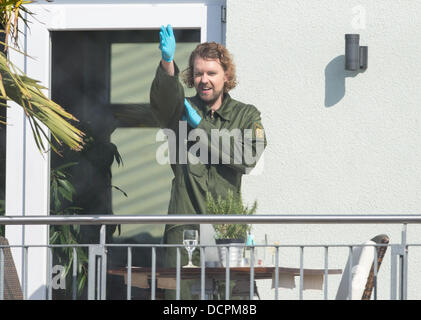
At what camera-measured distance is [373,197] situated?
628cm

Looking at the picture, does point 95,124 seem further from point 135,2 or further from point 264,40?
point 264,40

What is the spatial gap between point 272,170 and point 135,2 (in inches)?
60.6

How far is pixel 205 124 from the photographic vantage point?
6371mm

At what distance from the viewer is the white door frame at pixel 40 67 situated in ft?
21.2

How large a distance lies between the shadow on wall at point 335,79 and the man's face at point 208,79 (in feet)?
2.34

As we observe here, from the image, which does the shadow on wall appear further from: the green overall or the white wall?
the green overall

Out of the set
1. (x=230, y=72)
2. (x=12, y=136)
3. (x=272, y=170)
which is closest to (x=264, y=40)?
(x=230, y=72)

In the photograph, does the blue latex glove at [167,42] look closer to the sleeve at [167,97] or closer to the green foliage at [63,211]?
the sleeve at [167,97]

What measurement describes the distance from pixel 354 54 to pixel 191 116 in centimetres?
120

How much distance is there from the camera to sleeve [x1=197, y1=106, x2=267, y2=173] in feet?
20.8

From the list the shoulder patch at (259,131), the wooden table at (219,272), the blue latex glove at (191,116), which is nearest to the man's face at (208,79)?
the blue latex glove at (191,116)

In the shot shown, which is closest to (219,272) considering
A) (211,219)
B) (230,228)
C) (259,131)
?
(211,219)

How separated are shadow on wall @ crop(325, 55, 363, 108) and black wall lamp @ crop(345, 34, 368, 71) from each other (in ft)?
0.19

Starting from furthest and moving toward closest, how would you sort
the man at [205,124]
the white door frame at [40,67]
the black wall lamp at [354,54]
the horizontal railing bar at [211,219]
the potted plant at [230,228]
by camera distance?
1. the white door frame at [40,67]
2. the man at [205,124]
3. the black wall lamp at [354,54]
4. the potted plant at [230,228]
5. the horizontal railing bar at [211,219]
